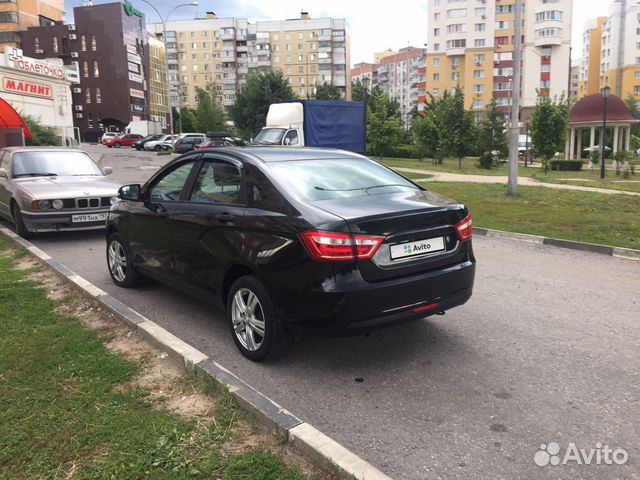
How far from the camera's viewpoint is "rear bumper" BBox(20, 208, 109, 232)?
9055 millimetres

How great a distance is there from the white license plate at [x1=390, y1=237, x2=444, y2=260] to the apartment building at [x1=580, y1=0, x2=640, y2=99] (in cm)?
10587

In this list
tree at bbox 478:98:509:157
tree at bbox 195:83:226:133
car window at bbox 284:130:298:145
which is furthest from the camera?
tree at bbox 195:83:226:133

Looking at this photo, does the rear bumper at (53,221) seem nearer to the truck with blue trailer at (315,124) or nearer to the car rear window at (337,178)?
the car rear window at (337,178)

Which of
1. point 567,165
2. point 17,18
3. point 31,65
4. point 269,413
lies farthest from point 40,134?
point 17,18

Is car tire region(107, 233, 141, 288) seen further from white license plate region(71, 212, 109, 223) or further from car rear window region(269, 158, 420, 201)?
white license plate region(71, 212, 109, 223)

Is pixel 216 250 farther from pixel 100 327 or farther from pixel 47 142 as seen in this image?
pixel 47 142

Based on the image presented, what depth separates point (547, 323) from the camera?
509 centimetres

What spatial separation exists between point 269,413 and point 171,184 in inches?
117

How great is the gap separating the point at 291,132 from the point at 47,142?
19.6m

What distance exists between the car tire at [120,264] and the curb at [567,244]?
6.29 metres

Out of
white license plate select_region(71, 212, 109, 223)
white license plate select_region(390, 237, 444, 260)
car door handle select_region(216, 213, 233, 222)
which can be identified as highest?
car door handle select_region(216, 213, 233, 222)

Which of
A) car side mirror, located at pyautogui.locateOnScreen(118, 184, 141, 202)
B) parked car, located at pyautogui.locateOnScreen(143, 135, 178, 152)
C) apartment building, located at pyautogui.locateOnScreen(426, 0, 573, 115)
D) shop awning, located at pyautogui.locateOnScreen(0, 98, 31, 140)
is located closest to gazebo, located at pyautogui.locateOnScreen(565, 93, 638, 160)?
shop awning, located at pyautogui.locateOnScreen(0, 98, 31, 140)

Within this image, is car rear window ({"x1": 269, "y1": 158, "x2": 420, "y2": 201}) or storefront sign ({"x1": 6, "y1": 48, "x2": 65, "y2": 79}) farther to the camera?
storefront sign ({"x1": 6, "y1": 48, "x2": 65, "y2": 79})

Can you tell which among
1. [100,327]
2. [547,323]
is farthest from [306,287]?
[547,323]
